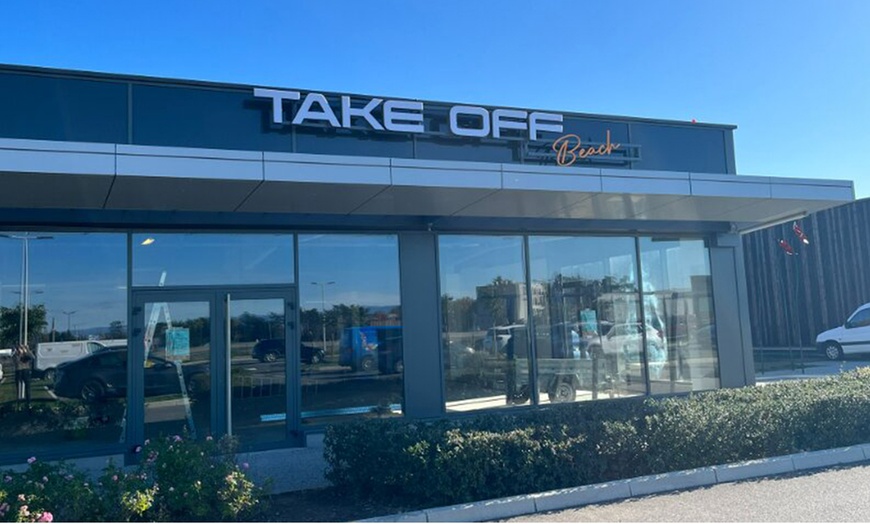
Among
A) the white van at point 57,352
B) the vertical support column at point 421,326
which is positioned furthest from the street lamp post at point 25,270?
the vertical support column at point 421,326

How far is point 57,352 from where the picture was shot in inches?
362

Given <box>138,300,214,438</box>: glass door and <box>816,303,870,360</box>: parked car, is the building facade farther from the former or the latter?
<box>816,303,870,360</box>: parked car

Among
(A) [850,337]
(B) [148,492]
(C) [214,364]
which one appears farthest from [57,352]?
(A) [850,337]

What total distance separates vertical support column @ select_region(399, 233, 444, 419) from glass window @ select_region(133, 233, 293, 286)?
5.93 feet

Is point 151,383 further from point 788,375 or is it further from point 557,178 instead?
point 788,375

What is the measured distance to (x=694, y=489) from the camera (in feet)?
23.4

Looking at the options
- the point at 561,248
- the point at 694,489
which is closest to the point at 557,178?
the point at 561,248

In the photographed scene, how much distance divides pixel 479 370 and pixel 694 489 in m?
4.71

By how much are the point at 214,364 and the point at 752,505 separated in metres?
6.82

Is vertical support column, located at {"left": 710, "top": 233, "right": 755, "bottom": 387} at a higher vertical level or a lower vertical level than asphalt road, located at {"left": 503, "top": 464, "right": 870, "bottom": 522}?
higher

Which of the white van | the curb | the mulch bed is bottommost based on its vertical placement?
the mulch bed

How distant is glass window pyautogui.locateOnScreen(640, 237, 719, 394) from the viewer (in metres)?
12.9

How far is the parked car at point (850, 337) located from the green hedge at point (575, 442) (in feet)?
55.7

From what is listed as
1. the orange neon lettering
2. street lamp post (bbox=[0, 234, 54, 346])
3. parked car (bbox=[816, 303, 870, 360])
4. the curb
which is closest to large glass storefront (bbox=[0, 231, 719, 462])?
street lamp post (bbox=[0, 234, 54, 346])
